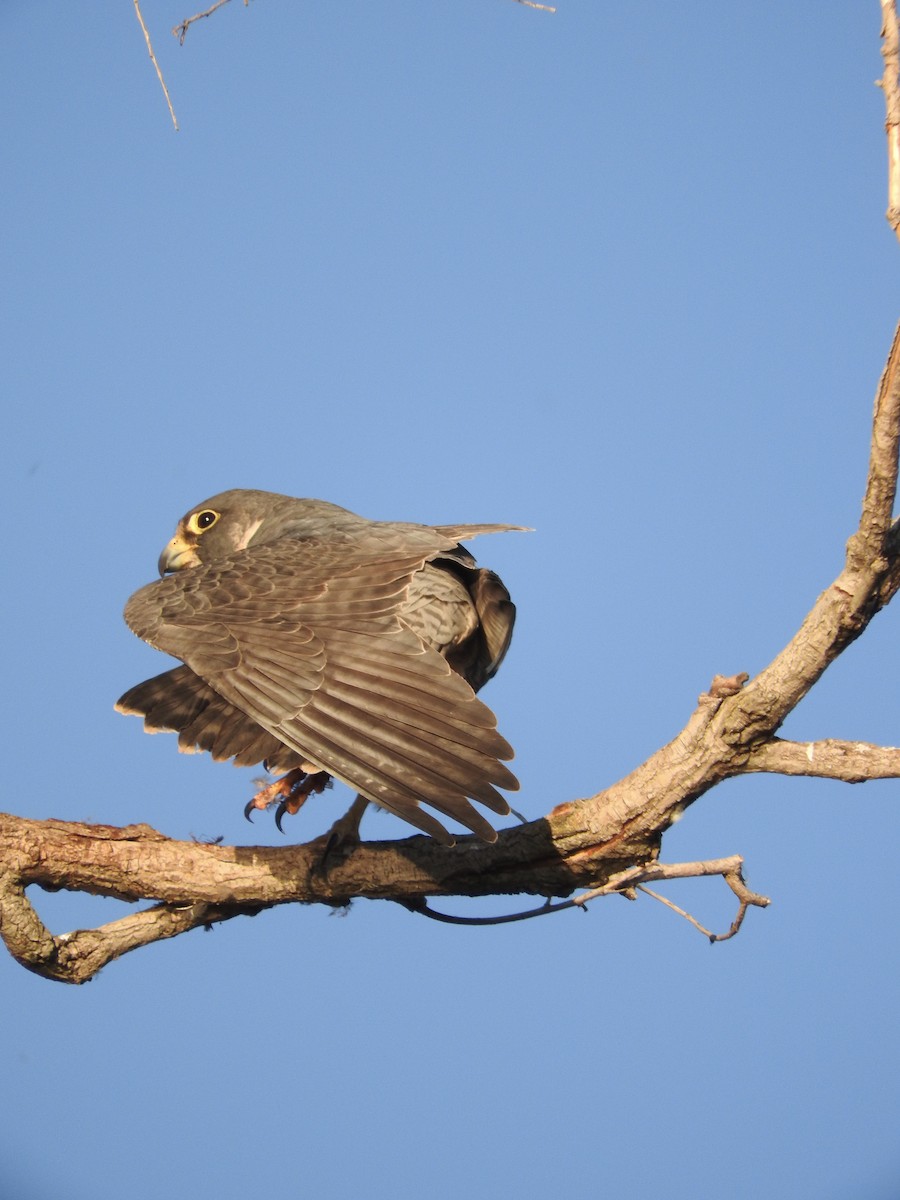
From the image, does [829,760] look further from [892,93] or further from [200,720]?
[200,720]

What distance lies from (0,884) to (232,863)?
81 centimetres

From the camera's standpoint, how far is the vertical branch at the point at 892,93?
2.50 m

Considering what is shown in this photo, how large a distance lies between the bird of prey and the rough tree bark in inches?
17.4

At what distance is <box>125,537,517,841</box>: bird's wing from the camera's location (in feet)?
12.2

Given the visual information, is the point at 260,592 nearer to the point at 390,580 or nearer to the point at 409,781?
the point at 390,580

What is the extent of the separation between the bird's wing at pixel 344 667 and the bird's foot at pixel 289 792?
855mm

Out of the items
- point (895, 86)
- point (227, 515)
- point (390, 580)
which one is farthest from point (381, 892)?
point (895, 86)

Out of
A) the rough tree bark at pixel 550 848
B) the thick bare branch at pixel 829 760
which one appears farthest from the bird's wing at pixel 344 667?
the thick bare branch at pixel 829 760

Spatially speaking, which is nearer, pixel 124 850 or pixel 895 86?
pixel 895 86

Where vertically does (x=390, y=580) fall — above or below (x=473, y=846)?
above

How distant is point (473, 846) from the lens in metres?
4.21

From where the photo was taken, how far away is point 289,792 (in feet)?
16.8

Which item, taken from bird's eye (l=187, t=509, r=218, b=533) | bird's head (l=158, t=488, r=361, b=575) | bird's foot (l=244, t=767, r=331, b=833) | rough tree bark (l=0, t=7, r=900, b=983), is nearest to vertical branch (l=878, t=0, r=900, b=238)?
rough tree bark (l=0, t=7, r=900, b=983)

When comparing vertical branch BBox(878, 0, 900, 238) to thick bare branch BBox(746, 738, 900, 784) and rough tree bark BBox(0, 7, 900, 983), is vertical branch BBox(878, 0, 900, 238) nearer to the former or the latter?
rough tree bark BBox(0, 7, 900, 983)
